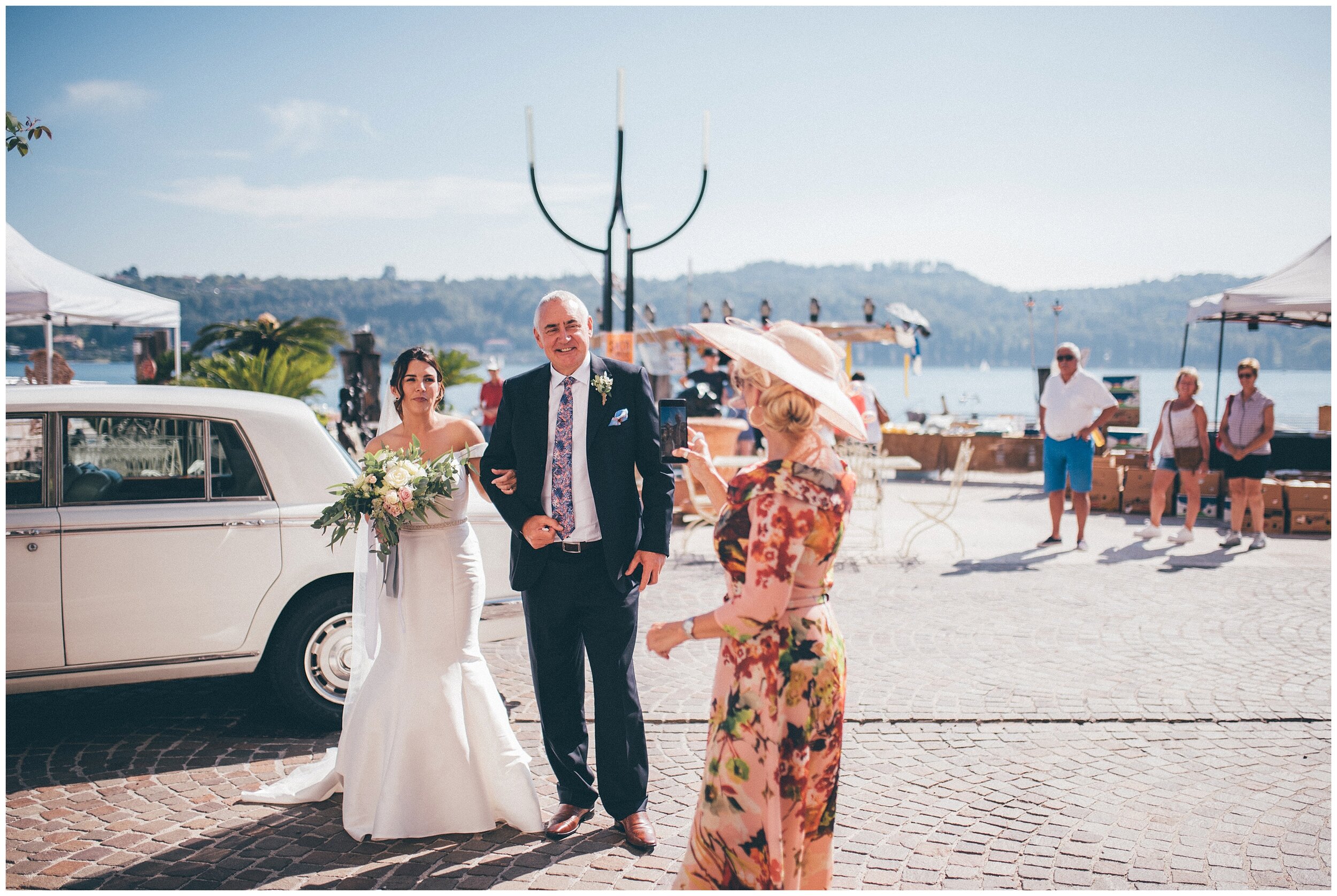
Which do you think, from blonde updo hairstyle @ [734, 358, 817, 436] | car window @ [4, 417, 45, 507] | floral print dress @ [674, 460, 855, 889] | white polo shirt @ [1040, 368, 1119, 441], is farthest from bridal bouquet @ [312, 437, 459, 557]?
white polo shirt @ [1040, 368, 1119, 441]

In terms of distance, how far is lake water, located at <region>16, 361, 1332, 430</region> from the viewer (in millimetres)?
41125

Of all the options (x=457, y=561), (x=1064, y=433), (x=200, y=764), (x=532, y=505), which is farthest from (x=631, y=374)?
(x=1064, y=433)

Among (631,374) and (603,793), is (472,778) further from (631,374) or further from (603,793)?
(631,374)

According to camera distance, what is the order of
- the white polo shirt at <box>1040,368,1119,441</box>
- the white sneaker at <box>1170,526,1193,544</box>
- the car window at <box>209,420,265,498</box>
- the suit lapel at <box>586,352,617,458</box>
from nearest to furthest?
the suit lapel at <box>586,352,617,458</box>
the car window at <box>209,420,265,498</box>
the white polo shirt at <box>1040,368,1119,441</box>
the white sneaker at <box>1170,526,1193,544</box>

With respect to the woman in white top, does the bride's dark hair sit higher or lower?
higher

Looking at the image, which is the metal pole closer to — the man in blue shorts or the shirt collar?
the man in blue shorts

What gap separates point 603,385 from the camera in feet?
11.7

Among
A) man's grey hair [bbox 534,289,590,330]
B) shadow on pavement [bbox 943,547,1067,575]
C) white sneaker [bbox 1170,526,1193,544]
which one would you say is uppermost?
man's grey hair [bbox 534,289,590,330]

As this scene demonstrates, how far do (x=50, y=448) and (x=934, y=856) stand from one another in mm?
4365

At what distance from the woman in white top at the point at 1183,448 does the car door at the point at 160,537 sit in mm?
9188

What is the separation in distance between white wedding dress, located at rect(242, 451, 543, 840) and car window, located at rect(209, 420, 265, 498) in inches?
46.9

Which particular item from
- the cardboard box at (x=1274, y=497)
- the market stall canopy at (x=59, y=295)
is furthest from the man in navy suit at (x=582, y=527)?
the cardboard box at (x=1274, y=497)

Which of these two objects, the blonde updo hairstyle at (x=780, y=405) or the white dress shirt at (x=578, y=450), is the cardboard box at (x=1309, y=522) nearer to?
the white dress shirt at (x=578, y=450)

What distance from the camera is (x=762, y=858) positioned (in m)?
2.39
